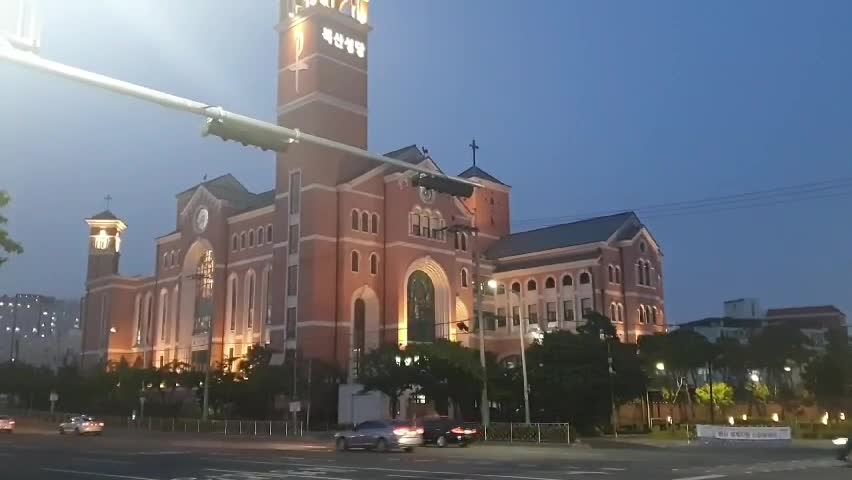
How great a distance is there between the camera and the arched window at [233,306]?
264 ft

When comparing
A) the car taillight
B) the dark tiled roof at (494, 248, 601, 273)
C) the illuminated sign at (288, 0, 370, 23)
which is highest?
the illuminated sign at (288, 0, 370, 23)

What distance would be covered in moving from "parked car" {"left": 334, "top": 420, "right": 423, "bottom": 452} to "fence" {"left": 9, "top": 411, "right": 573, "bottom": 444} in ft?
29.9

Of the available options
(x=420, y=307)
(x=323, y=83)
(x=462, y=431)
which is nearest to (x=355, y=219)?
(x=420, y=307)

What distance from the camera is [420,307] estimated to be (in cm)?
7375

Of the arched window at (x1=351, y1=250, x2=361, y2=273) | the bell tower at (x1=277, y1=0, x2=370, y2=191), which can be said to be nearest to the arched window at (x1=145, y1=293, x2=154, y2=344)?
the bell tower at (x1=277, y1=0, x2=370, y2=191)

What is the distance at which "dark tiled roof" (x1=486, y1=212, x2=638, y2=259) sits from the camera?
8175 centimetres

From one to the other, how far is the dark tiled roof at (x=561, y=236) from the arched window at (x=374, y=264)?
2020cm

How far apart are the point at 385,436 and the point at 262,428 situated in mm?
25416

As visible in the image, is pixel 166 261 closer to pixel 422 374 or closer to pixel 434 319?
pixel 434 319

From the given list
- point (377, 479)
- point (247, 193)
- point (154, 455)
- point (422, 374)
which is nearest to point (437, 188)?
point (377, 479)

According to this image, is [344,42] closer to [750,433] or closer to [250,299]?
[250,299]

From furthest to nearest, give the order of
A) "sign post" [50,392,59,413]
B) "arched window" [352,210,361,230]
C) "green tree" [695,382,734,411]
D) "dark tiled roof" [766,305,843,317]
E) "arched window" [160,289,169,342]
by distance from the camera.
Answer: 1. "dark tiled roof" [766,305,843,317]
2. "arched window" [160,289,169,342]
3. "arched window" [352,210,361,230]
4. "sign post" [50,392,59,413]
5. "green tree" [695,382,734,411]

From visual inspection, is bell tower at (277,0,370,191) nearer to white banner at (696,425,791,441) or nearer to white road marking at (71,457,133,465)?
white banner at (696,425,791,441)

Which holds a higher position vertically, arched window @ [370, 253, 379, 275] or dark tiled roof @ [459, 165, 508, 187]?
dark tiled roof @ [459, 165, 508, 187]
